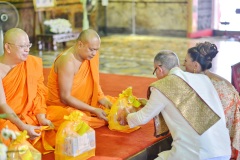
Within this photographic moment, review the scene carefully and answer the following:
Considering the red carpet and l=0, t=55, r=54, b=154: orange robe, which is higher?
l=0, t=55, r=54, b=154: orange robe

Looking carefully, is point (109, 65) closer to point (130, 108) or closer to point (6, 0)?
point (6, 0)

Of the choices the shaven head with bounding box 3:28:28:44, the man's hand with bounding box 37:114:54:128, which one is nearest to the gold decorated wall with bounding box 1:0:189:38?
the man's hand with bounding box 37:114:54:128

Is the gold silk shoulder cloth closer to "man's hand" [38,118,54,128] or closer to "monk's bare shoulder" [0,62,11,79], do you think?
"man's hand" [38,118,54,128]

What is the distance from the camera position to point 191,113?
113 inches

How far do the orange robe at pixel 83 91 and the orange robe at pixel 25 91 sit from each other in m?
0.20

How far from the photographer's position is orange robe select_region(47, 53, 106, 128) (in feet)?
12.6

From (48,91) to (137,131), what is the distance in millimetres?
837

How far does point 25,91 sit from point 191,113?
1363 millimetres

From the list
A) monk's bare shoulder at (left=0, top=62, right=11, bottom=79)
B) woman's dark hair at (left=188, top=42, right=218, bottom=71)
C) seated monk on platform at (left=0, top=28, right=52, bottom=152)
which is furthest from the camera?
monk's bare shoulder at (left=0, top=62, right=11, bottom=79)

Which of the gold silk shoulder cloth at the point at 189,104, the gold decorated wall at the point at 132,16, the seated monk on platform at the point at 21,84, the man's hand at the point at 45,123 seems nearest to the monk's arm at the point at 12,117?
the seated monk on platform at the point at 21,84

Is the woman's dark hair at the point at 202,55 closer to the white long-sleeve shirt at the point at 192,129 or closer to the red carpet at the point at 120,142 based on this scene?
the white long-sleeve shirt at the point at 192,129

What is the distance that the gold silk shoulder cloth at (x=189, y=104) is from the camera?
2.85 m

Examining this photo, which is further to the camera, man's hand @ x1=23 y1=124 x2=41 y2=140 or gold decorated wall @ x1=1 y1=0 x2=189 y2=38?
gold decorated wall @ x1=1 y1=0 x2=189 y2=38

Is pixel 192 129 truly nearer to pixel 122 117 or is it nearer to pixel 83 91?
pixel 122 117
